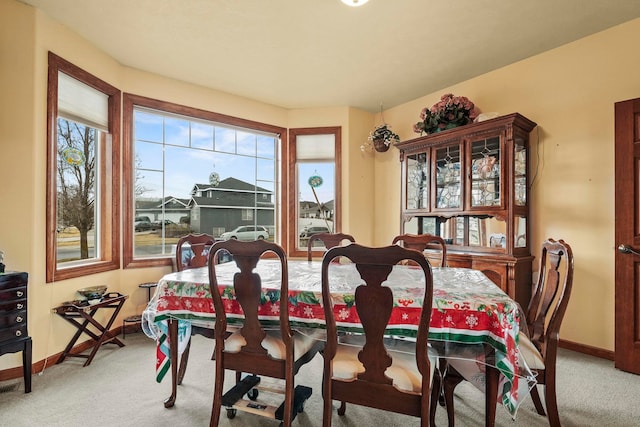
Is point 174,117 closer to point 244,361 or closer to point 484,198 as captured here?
point 244,361

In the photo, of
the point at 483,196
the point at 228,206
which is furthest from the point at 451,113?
the point at 228,206

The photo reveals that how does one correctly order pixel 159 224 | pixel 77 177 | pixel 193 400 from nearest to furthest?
pixel 193 400, pixel 77 177, pixel 159 224

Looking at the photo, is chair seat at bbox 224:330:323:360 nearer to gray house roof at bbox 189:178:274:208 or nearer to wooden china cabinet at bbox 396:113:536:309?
wooden china cabinet at bbox 396:113:536:309

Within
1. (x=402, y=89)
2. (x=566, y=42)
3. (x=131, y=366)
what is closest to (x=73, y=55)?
(x=131, y=366)

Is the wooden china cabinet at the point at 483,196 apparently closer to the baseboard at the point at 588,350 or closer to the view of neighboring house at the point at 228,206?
the baseboard at the point at 588,350

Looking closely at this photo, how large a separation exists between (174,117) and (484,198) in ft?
11.1

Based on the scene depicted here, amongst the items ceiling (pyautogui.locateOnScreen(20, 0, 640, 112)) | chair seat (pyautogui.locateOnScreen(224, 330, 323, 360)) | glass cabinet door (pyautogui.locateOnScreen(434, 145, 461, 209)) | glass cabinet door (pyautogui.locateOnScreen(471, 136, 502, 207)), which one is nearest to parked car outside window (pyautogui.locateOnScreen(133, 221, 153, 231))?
ceiling (pyautogui.locateOnScreen(20, 0, 640, 112))

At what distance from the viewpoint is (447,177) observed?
3447 millimetres

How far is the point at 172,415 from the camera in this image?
190 centimetres

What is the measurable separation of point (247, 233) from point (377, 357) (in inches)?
122

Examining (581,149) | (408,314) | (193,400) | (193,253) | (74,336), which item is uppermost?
(581,149)

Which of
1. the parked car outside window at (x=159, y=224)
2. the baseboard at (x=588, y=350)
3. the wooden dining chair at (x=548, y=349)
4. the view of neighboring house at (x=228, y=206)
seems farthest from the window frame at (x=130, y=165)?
the baseboard at (x=588, y=350)

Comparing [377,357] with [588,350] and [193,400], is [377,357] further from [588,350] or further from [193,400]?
[588,350]

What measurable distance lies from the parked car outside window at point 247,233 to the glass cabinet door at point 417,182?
1892 mm
